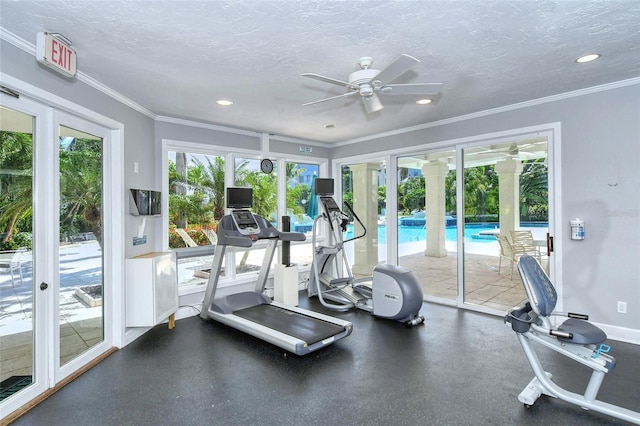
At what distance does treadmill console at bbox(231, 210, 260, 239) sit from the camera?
4.28 m

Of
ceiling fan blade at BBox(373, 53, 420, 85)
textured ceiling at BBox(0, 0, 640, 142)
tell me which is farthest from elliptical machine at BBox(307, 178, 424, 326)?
ceiling fan blade at BBox(373, 53, 420, 85)

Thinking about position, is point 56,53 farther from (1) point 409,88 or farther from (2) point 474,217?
(2) point 474,217

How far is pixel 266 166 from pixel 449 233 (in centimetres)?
306

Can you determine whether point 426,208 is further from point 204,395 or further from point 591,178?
point 204,395

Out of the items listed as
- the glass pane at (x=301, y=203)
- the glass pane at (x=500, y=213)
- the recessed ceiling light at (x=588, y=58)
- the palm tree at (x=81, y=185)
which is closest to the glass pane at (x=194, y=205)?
the palm tree at (x=81, y=185)

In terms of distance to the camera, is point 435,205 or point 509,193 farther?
point 435,205

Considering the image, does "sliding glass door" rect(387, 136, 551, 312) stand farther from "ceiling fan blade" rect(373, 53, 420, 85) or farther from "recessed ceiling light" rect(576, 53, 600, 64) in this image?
"ceiling fan blade" rect(373, 53, 420, 85)

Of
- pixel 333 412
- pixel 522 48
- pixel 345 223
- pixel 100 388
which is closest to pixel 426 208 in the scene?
pixel 345 223

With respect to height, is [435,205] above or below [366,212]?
above

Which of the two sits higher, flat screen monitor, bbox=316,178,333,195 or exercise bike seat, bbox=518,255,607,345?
flat screen monitor, bbox=316,178,333,195

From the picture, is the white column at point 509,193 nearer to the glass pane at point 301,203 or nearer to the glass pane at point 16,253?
the glass pane at point 301,203

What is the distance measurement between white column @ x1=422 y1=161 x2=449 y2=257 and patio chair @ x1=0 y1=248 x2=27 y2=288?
4957 millimetres

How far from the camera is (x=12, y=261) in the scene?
2.55m

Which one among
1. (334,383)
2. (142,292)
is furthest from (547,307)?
(142,292)
